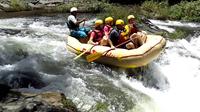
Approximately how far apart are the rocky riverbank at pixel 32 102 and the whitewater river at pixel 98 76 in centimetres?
58

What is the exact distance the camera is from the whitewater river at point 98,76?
8352mm

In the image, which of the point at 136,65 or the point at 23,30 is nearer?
the point at 136,65

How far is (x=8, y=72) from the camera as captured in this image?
9016mm

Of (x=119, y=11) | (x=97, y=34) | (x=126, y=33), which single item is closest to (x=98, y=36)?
(x=97, y=34)

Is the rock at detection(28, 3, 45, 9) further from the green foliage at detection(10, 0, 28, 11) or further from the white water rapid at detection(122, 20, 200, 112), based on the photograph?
the white water rapid at detection(122, 20, 200, 112)

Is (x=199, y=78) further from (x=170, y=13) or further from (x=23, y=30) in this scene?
(x=170, y=13)

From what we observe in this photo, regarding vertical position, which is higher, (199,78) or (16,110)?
(16,110)

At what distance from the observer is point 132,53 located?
9641mm

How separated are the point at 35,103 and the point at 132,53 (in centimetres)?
334

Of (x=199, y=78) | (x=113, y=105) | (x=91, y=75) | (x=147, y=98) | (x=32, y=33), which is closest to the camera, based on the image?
(x=113, y=105)

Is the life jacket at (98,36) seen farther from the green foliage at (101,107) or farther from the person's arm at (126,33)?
the green foliage at (101,107)

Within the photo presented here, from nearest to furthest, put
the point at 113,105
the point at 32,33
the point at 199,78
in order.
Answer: the point at 113,105
the point at 199,78
the point at 32,33

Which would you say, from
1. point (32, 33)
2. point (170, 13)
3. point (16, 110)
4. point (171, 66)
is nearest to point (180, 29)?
point (170, 13)

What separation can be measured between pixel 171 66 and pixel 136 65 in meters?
1.60
